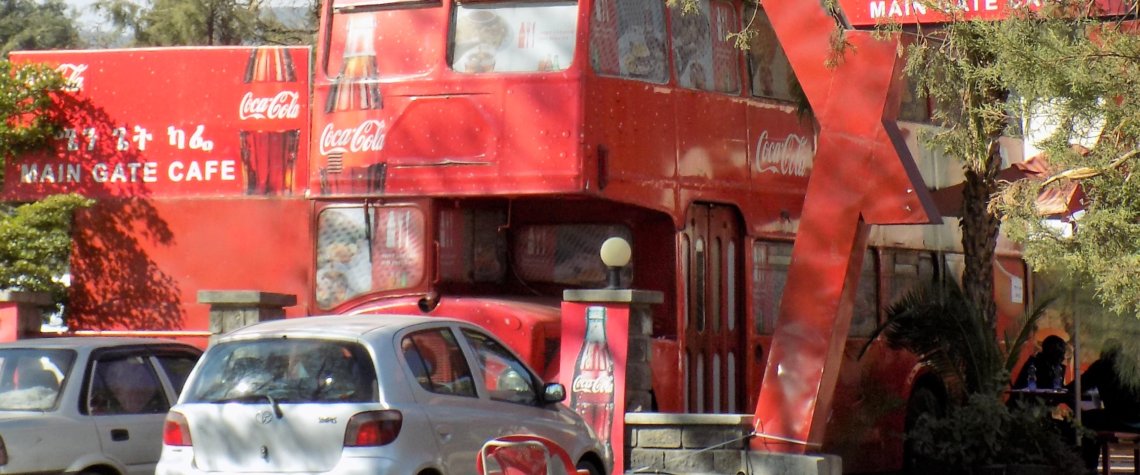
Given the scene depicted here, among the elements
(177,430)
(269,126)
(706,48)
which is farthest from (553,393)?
(269,126)

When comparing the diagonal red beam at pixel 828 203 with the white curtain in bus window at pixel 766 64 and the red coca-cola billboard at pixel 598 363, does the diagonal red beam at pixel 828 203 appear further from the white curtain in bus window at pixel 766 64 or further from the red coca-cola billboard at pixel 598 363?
the white curtain in bus window at pixel 766 64

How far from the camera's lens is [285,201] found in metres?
16.3

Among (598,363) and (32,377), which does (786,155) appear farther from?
(32,377)

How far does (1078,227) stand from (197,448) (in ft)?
20.3

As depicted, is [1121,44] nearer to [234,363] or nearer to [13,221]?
[234,363]

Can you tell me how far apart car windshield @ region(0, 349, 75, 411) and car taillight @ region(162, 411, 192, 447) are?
149cm

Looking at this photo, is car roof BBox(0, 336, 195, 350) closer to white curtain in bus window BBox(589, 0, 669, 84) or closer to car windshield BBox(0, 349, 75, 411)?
car windshield BBox(0, 349, 75, 411)

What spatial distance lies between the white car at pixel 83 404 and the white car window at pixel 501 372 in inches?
98.6

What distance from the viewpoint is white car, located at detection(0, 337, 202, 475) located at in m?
10.2

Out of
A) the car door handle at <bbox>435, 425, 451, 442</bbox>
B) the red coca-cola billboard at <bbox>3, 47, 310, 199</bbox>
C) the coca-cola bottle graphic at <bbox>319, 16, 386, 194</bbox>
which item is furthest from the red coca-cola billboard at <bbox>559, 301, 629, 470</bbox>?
the red coca-cola billboard at <bbox>3, 47, 310, 199</bbox>

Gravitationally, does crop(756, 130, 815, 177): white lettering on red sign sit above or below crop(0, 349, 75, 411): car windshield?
above

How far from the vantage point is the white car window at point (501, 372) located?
33.1ft

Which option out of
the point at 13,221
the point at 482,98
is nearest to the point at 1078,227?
the point at 482,98

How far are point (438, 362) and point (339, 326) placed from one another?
2.10 ft
